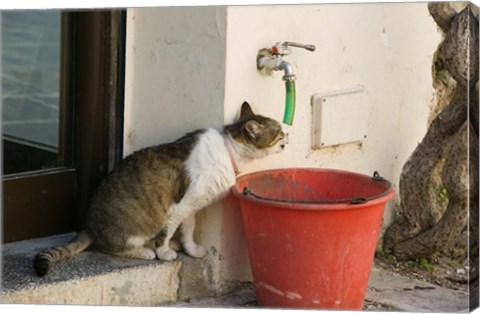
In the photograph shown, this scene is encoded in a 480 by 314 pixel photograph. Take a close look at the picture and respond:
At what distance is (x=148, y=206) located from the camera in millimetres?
3809

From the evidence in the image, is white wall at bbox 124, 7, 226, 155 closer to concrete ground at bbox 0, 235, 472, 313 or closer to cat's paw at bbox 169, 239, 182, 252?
cat's paw at bbox 169, 239, 182, 252

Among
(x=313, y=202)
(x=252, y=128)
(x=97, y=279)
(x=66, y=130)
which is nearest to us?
(x=313, y=202)

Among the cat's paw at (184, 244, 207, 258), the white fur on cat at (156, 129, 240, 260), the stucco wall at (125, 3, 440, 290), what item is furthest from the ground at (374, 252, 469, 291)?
the white fur on cat at (156, 129, 240, 260)

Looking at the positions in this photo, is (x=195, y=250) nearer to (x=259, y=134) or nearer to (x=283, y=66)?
(x=259, y=134)

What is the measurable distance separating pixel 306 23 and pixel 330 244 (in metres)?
0.97

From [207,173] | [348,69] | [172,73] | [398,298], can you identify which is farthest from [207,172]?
[398,298]

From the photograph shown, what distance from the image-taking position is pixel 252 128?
3.70 metres

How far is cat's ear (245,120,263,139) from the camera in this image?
12.1 feet

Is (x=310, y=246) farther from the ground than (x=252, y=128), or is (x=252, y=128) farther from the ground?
(x=252, y=128)

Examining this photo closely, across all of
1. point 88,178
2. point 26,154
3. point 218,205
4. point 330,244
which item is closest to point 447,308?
point 330,244

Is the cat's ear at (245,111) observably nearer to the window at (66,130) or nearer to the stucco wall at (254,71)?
the stucco wall at (254,71)

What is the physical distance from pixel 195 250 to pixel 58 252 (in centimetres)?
56

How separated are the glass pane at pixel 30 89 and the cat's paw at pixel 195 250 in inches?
26.3

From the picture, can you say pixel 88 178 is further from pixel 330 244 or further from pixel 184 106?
pixel 330 244
